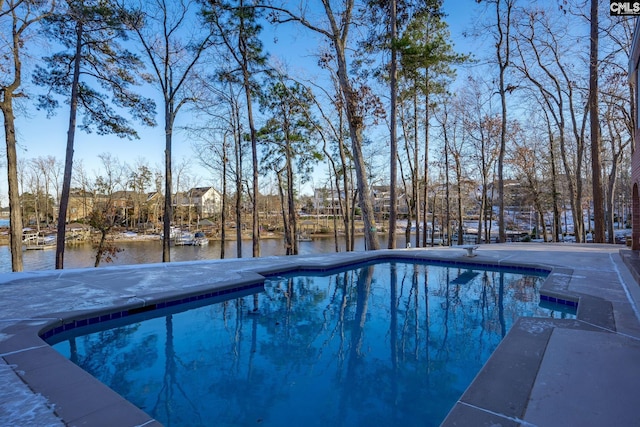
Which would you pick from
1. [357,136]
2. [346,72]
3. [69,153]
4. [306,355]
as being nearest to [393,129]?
[357,136]

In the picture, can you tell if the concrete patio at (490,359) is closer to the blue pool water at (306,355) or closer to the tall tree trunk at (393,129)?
the blue pool water at (306,355)

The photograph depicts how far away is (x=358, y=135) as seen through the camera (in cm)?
1097

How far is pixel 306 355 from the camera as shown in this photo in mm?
3375

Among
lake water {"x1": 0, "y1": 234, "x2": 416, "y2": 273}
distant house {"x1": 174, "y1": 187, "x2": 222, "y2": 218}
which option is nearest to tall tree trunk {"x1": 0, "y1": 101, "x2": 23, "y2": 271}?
lake water {"x1": 0, "y1": 234, "x2": 416, "y2": 273}

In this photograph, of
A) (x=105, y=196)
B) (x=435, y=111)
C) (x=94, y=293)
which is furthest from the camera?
(x=105, y=196)

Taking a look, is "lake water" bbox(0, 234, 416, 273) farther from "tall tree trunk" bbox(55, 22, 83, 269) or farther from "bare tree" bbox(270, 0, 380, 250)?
"tall tree trunk" bbox(55, 22, 83, 269)

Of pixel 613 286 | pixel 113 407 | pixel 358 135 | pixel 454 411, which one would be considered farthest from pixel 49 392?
pixel 358 135

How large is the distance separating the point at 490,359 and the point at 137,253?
89.7 ft

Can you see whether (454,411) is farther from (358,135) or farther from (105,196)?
(105,196)

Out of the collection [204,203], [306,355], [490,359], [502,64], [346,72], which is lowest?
[306,355]

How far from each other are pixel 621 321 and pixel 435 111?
Result: 15.0 metres

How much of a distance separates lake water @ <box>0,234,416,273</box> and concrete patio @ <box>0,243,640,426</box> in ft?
46.5

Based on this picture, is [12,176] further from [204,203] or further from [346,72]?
[204,203]

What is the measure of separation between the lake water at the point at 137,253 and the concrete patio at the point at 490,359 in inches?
558
